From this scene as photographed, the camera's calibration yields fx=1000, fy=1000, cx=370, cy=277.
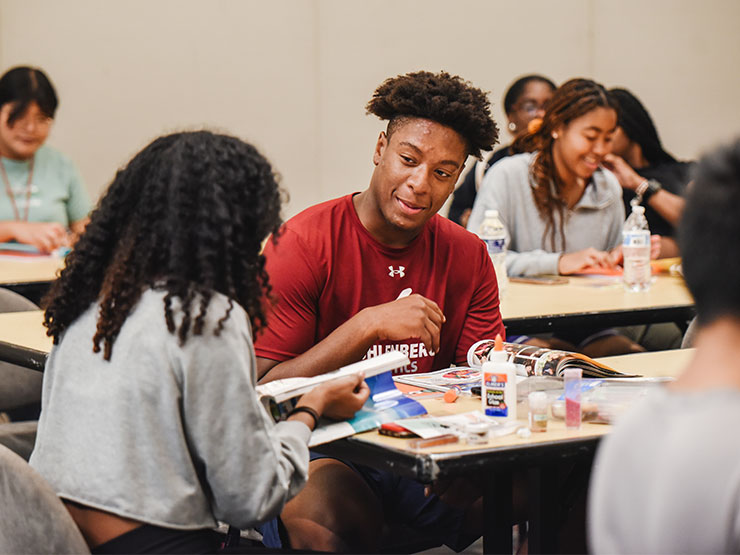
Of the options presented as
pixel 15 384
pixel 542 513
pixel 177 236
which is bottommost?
pixel 15 384

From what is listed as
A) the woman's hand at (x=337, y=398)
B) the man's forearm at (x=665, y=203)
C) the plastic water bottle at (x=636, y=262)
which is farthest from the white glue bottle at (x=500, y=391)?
the man's forearm at (x=665, y=203)

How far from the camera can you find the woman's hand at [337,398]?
1763 mm

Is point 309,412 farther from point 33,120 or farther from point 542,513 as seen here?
point 33,120

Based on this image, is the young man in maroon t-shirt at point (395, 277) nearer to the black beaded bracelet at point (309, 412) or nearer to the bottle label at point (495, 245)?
the black beaded bracelet at point (309, 412)

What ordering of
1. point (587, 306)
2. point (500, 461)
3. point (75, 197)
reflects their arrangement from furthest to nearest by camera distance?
1. point (75, 197)
2. point (587, 306)
3. point (500, 461)

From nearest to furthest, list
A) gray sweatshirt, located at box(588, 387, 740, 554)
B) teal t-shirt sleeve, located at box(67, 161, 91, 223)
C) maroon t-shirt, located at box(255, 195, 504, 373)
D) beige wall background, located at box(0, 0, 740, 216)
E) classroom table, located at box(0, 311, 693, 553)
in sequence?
1. gray sweatshirt, located at box(588, 387, 740, 554)
2. classroom table, located at box(0, 311, 693, 553)
3. maroon t-shirt, located at box(255, 195, 504, 373)
4. teal t-shirt sleeve, located at box(67, 161, 91, 223)
5. beige wall background, located at box(0, 0, 740, 216)

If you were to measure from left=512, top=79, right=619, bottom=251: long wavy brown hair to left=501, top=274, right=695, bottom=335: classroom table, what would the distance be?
1.21ft

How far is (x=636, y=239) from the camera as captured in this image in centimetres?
344

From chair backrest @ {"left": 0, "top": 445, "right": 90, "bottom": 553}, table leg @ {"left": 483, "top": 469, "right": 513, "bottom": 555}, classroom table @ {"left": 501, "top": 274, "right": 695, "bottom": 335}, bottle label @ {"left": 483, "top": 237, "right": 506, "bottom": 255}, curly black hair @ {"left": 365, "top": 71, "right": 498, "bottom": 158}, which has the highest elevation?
curly black hair @ {"left": 365, "top": 71, "right": 498, "bottom": 158}

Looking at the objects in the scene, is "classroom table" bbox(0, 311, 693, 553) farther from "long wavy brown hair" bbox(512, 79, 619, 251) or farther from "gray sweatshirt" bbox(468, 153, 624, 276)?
"long wavy brown hair" bbox(512, 79, 619, 251)

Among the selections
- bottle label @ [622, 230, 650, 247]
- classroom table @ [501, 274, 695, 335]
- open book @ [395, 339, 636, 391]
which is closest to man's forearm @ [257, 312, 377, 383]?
open book @ [395, 339, 636, 391]

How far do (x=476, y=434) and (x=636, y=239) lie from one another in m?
1.94

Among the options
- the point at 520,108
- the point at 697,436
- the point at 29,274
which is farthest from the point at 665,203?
the point at 697,436

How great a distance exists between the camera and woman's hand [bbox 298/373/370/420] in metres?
1.76
